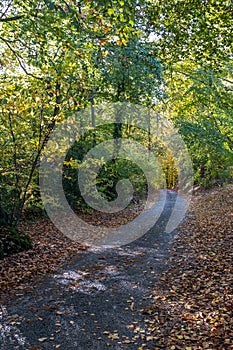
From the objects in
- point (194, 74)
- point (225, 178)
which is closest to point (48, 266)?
point (194, 74)

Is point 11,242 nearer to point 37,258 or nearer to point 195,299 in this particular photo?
point 37,258

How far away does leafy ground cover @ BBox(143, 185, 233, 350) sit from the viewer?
402 centimetres

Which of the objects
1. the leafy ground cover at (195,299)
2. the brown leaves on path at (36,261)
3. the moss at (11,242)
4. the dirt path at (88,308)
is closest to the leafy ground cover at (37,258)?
the brown leaves on path at (36,261)

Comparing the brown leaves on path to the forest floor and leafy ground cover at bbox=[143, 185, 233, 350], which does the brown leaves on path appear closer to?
the forest floor

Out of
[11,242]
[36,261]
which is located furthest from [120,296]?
[11,242]

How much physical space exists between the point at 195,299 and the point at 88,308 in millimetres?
1757

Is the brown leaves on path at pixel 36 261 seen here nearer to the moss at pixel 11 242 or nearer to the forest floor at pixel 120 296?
the forest floor at pixel 120 296

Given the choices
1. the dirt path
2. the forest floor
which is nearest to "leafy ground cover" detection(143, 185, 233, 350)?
the forest floor

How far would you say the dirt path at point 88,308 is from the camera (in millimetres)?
4082

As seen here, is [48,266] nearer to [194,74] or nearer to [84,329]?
[84,329]

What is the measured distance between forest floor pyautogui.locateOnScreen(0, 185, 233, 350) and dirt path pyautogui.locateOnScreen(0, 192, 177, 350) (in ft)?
0.04

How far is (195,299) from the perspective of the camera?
515cm

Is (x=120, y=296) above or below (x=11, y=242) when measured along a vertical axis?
below

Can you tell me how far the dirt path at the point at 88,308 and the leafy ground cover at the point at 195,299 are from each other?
0.24 meters
